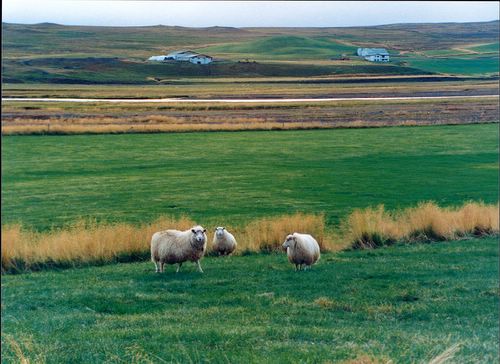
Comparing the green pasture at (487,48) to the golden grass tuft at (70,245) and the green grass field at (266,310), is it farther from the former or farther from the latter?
the golden grass tuft at (70,245)

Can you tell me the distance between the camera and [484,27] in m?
22.5

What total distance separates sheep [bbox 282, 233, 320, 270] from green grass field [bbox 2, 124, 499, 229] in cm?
447

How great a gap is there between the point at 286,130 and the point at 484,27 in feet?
38.7

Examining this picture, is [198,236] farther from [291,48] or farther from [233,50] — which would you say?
[291,48]

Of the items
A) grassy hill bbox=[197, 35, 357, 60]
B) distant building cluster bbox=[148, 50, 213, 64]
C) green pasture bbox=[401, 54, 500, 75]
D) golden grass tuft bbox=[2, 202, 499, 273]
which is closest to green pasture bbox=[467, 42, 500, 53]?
green pasture bbox=[401, 54, 500, 75]

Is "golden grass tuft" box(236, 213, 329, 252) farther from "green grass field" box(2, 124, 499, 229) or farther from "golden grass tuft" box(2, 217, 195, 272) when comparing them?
"golden grass tuft" box(2, 217, 195, 272)

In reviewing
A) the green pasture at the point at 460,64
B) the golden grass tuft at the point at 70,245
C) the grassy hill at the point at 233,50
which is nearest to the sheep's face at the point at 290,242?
the golden grass tuft at the point at 70,245

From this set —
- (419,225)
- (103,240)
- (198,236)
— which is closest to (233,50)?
(419,225)

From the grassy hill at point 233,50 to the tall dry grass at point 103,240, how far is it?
16.8ft

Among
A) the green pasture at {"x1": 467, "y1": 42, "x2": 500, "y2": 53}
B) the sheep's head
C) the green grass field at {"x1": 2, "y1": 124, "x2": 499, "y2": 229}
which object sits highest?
the green pasture at {"x1": 467, "y1": 42, "x2": 500, "y2": 53}

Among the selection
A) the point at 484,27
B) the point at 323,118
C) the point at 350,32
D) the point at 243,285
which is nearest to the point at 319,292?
the point at 243,285

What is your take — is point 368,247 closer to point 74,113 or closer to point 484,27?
point 484,27

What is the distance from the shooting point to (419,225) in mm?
17156

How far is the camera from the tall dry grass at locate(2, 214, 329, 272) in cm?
1462
